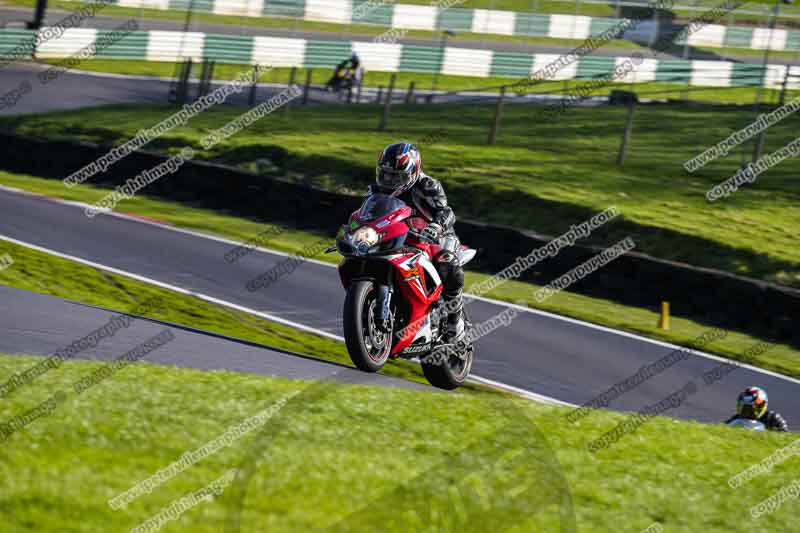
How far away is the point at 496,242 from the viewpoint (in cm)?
2062

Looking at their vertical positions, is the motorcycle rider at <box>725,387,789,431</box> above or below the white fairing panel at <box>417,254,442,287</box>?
below

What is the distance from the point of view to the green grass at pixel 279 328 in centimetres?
1434

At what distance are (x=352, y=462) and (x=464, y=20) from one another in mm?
41906

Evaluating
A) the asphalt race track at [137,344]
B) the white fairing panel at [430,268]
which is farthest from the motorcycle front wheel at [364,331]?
the white fairing panel at [430,268]

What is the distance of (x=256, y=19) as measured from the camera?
44.3 meters

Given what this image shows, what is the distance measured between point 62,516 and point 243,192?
61.6 feet

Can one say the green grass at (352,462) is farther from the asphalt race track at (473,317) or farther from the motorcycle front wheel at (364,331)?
the asphalt race track at (473,317)

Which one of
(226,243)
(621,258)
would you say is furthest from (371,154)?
(621,258)

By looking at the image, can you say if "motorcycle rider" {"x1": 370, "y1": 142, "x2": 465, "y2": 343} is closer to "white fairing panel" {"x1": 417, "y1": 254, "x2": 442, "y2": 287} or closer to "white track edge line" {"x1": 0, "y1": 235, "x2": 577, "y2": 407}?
"white fairing panel" {"x1": 417, "y1": 254, "x2": 442, "y2": 287}

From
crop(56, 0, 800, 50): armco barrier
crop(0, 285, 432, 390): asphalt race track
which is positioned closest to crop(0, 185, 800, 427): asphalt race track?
crop(0, 285, 432, 390): asphalt race track

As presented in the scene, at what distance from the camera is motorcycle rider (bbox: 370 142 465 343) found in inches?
376

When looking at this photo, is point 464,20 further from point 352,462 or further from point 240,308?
point 352,462

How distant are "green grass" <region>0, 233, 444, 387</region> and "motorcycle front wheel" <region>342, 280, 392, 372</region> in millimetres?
3490

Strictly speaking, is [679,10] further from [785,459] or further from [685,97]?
[785,459]
